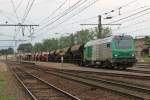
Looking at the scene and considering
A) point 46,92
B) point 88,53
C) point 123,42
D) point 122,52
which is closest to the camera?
point 46,92

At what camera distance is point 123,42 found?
4291 cm

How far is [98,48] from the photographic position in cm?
4803

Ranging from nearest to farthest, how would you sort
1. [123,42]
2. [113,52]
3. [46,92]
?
[46,92], [113,52], [123,42]

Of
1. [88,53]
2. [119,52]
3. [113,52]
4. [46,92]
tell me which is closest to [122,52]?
[119,52]

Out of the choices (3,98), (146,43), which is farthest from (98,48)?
(146,43)

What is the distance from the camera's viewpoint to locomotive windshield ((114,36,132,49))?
4256 cm

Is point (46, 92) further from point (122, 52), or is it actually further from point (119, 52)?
point (122, 52)

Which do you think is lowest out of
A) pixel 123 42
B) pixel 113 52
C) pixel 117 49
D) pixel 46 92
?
pixel 46 92

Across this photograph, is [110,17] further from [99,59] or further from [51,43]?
[51,43]

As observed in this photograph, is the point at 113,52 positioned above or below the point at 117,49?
below

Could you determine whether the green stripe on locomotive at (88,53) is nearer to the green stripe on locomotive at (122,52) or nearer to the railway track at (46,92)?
the green stripe on locomotive at (122,52)

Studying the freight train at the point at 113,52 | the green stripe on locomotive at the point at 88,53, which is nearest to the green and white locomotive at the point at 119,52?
the freight train at the point at 113,52

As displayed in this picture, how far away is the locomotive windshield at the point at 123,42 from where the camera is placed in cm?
4256

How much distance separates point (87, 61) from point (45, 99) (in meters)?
38.4
